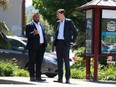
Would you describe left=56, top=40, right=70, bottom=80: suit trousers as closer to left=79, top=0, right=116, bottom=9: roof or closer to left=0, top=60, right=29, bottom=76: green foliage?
left=79, top=0, right=116, bottom=9: roof

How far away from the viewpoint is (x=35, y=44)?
12891mm

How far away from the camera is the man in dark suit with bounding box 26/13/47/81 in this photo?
42.5 ft

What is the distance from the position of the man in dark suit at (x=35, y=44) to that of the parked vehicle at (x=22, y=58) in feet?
16.0

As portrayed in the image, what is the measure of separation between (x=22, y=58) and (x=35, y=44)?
218 inches

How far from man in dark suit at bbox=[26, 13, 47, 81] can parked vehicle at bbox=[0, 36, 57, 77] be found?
4889mm

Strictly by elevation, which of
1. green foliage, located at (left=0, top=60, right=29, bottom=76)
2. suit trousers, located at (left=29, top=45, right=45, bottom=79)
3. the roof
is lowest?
green foliage, located at (left=0, top=60, right=29, bottom=76)

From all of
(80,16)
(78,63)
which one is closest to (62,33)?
(78,63)

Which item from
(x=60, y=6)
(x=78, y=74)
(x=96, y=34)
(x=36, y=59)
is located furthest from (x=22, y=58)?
(x=60, y=6)

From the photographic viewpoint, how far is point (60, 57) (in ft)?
42.9

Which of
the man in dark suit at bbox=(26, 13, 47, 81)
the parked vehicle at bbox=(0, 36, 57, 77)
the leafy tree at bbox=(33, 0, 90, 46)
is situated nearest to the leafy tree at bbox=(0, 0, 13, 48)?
the man in dark suit at bbox=(26, 13, 47, 81)

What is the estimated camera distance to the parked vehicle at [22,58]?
18.1m

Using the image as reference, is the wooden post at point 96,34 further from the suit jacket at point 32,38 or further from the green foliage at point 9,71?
the green foliage at point 9,71

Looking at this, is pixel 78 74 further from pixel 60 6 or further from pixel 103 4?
pixel 60 6

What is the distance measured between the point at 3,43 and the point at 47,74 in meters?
4.90
